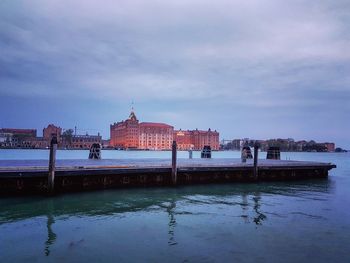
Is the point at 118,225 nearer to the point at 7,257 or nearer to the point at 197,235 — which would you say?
the point at 197,235

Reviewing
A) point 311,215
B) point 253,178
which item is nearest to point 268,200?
point 311,215

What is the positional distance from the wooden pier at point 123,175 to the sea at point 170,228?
122 cm

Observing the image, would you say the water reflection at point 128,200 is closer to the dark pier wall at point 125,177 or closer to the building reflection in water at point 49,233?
the building reflection in water at point 49,233

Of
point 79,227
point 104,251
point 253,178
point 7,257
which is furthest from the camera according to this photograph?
point 253,178

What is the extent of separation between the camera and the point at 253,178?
111ft

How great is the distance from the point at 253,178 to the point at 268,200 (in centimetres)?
998

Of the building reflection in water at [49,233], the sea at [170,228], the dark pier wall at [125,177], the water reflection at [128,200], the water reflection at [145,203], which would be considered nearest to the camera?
the sea at [170,228]

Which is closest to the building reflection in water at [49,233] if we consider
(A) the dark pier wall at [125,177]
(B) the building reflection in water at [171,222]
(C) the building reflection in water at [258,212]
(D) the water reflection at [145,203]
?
(D) the water reflection at [145,203]

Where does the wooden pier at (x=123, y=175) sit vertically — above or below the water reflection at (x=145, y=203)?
above

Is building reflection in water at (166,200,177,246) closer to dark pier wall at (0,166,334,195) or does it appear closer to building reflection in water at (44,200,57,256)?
building reflection in water at (44,200,57,256)

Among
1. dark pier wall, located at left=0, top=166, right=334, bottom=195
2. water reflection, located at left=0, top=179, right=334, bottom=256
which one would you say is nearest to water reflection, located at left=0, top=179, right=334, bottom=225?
water reflection, located at left=0, top=179, right=334, bottom=256

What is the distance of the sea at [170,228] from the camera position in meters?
11.9

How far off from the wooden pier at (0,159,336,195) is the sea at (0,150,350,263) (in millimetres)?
1217

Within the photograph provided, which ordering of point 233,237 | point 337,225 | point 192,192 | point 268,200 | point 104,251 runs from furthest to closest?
1. point 192,192
2. point 268,200
3. point 337,225
4. point 233,237
5. point 104,251
